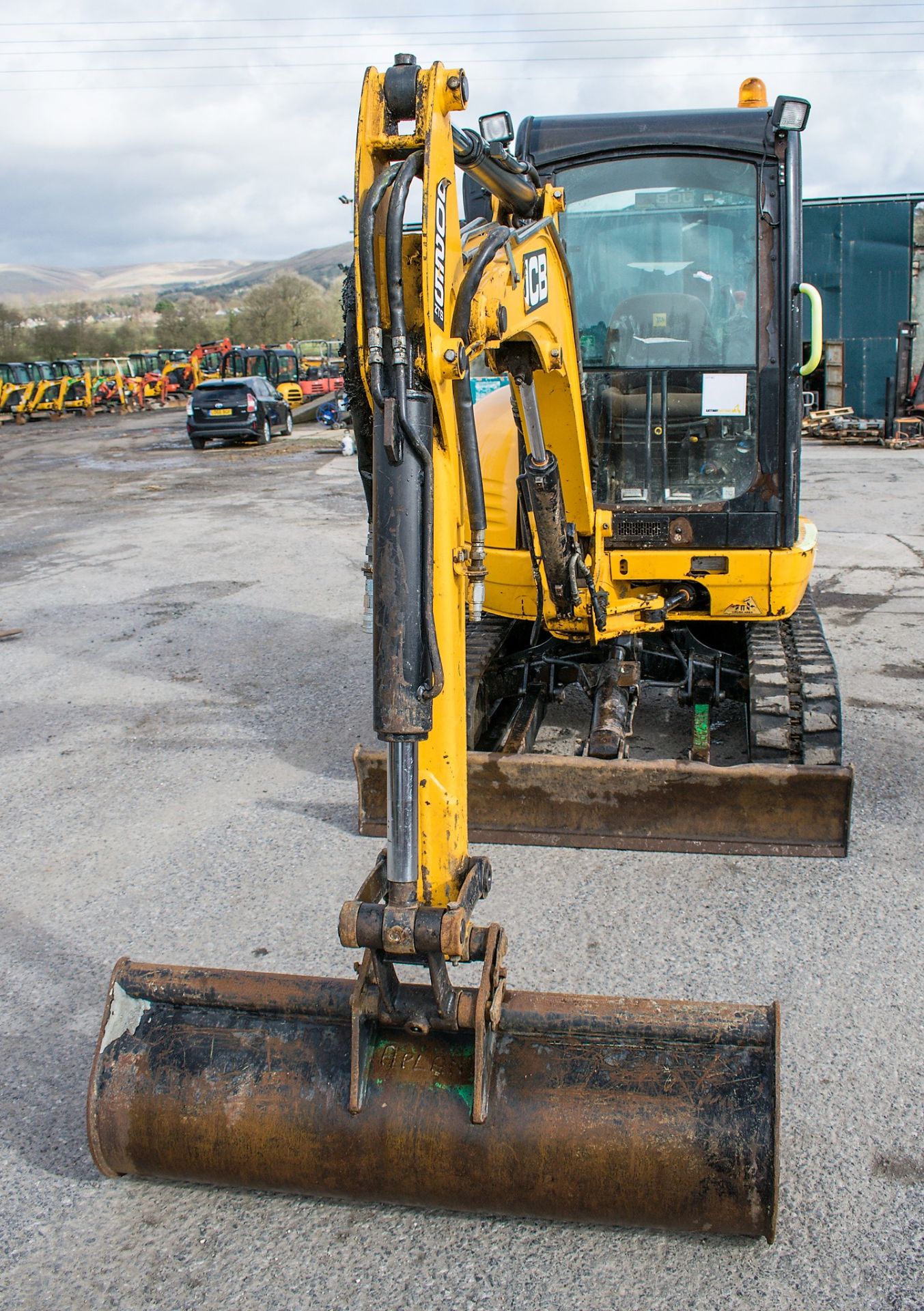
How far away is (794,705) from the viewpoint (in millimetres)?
5531

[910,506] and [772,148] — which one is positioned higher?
[772,148]

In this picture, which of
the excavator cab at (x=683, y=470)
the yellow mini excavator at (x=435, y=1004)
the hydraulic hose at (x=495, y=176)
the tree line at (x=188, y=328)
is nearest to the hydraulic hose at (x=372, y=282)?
the yellow mini excavator at (x=435, y=1004)

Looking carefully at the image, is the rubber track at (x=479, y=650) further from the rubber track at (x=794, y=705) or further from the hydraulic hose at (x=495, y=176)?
the hydraulic hose at (x=495, y=176)

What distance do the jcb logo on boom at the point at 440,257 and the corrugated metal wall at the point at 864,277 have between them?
22357 mm

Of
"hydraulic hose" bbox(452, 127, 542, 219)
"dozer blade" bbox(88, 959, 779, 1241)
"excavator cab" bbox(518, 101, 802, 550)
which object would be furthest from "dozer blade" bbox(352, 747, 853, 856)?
"hydraulic hose" bbox(452, 127, 542, 219)

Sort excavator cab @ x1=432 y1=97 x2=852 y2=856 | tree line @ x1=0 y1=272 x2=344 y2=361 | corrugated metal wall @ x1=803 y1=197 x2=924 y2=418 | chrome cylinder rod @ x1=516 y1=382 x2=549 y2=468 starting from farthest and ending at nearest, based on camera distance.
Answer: tree line @ x1=0 y1=272 x2=344 y2=361
corrugated metal wall @ x1=803 y1=197 x2=924 y2=418
excavator cab @ x1=432 y1=97 x2=852 y2=856
chrome cylinder rod @ x1=516 y1=382 x2=549 y2=468

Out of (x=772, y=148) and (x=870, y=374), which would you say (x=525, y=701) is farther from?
(x=870, y=374)

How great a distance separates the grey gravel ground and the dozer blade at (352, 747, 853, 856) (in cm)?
11

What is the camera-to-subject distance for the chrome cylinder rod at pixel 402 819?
2895 millimetres

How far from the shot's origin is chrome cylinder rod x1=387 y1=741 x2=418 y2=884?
2.89 metres

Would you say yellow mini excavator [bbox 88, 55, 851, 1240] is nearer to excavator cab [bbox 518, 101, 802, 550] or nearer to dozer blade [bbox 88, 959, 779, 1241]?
dozer blade [bbox 88, 959, 779, 1241]

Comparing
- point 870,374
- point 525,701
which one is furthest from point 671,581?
point 870,374

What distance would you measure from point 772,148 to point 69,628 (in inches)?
283

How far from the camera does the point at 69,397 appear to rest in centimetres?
3897
